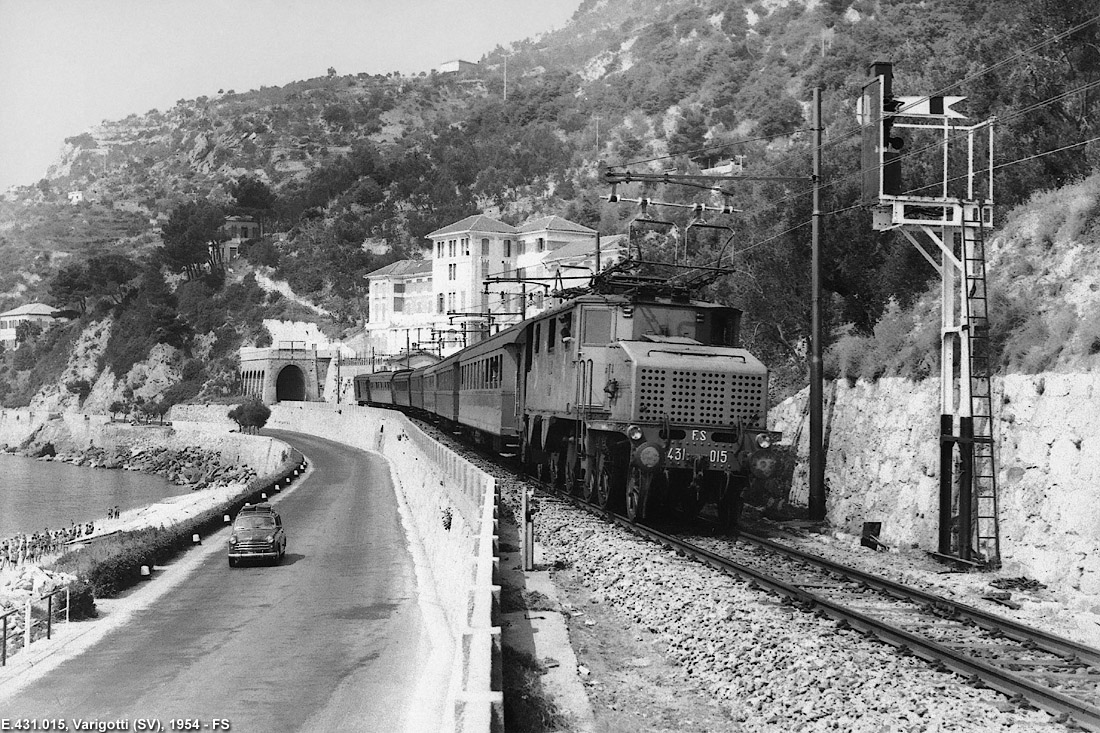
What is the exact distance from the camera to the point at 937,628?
12164mm

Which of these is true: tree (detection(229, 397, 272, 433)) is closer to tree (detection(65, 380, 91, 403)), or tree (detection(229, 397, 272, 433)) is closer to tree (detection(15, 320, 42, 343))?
tree (detection(65, 380, 91, 403))

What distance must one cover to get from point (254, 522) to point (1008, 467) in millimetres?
21710

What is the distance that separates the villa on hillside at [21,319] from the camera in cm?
18600

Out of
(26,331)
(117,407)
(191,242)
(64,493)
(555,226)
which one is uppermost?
(191,242)

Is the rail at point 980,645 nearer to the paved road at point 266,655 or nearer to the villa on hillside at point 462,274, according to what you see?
the paved road at point 266,655

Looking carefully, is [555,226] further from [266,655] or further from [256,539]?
[266,655]

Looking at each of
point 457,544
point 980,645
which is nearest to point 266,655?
point 457,544

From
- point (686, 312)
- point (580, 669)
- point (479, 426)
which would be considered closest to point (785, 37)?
point (479, 426)

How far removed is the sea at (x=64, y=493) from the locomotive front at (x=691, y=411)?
5506cm

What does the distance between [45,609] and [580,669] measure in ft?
50.3

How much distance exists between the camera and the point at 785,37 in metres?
171

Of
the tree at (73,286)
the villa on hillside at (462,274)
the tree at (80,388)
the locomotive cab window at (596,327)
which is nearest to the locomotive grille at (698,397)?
the locomotive cab window at (596,327)

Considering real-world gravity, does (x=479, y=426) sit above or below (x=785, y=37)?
below

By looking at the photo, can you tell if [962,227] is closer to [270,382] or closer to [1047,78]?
[1047,78]
